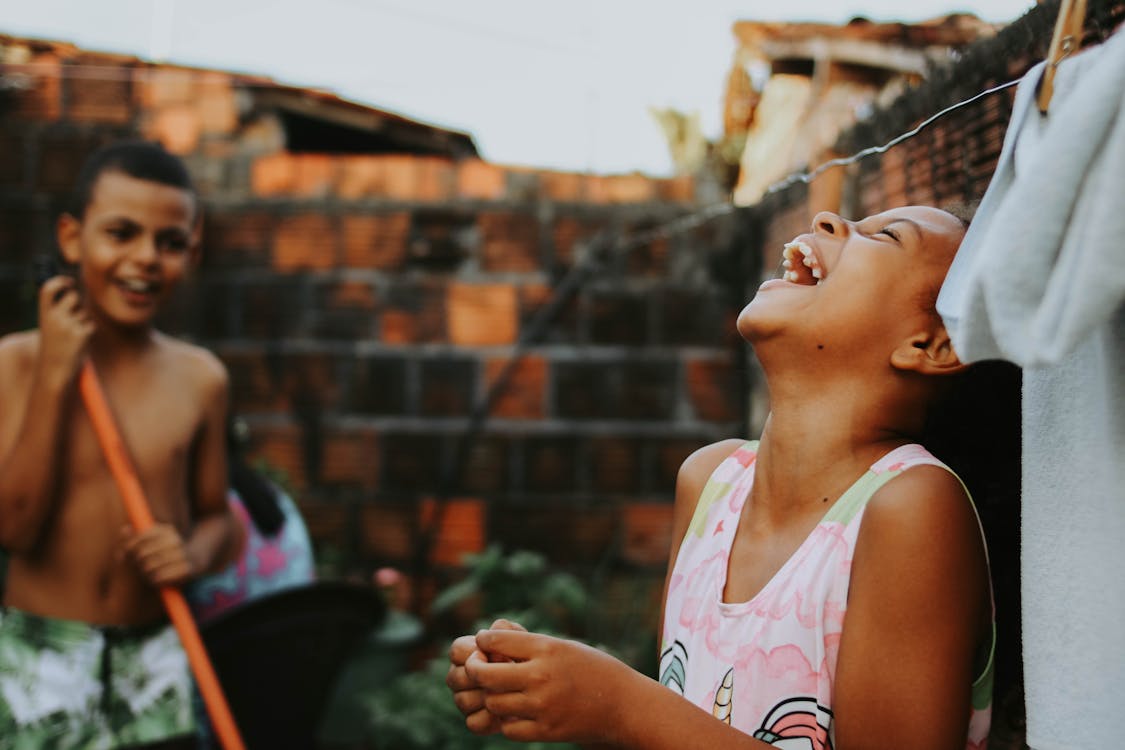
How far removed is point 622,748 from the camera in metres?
1.03

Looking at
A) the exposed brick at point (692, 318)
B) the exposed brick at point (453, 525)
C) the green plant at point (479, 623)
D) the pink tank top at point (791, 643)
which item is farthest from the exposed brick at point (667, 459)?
the pink tank top at point (791, 643)

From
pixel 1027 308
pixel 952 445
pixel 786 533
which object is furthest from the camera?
pixel 952 445

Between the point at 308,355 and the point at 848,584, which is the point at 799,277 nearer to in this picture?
the point at 848,584

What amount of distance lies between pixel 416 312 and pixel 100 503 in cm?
174

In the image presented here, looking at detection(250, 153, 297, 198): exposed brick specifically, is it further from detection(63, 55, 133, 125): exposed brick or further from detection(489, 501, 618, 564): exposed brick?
detection(489, 501, 618, 564): exposed brick

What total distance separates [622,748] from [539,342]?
276 centimetres

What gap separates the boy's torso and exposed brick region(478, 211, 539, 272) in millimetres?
1669

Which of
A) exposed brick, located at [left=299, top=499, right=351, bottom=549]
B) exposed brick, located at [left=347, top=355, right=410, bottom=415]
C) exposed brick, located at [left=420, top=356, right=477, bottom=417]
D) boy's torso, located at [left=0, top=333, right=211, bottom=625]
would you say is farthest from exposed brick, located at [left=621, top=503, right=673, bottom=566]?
boy's torso, located at [left=0, top=333, right=211, bottom=625]

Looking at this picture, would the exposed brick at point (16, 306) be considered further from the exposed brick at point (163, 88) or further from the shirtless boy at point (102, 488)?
the shirtless boy at point (102, 488)

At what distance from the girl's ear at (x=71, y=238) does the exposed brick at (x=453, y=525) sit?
69.6 inches

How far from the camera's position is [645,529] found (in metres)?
3.70

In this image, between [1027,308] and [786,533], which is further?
[786,533]

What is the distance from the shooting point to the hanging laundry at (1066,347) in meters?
0.78

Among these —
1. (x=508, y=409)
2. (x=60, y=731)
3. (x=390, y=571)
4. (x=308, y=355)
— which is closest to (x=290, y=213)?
(x=308, y=355)
